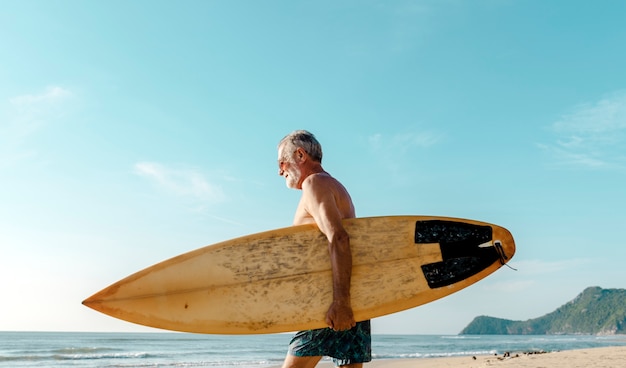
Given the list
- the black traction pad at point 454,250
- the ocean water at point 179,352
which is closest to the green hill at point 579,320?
the ocean water at point 179,352

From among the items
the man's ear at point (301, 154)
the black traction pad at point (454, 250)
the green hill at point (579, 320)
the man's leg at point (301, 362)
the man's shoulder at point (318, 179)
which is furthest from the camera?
the green hill at point (579, 320)

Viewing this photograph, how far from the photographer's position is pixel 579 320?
353 ft

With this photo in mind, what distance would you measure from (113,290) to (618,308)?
116m

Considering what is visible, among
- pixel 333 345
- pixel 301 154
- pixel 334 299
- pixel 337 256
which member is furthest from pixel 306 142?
pixel 333 345

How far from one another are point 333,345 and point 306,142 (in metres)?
0.99

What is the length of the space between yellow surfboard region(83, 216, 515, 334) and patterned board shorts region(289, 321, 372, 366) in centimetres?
10

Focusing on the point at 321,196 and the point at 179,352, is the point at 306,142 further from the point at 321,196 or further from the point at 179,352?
the point at 179,352

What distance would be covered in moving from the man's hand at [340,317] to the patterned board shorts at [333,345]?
3.8 inches

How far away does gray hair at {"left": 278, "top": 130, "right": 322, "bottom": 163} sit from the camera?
2.74m

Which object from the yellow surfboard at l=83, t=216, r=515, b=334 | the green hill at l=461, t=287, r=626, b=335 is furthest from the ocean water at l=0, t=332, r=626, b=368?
the green hill at l=461, t=287, r=626, b=335

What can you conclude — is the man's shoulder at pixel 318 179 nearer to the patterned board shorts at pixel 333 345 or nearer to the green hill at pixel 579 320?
the patterned board shorts at pixel 333 345

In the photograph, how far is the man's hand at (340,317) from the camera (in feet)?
8.02

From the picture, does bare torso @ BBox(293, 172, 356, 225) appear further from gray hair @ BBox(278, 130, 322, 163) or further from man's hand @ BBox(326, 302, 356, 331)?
man's hand @ BBox(326, 302, 356, 331)

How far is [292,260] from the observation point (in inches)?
109
